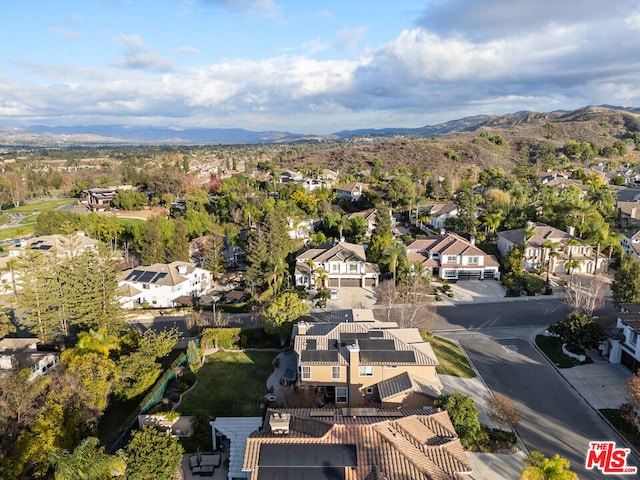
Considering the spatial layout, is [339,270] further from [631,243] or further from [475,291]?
[631,243]

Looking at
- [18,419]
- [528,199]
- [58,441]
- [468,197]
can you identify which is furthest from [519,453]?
[528,199]

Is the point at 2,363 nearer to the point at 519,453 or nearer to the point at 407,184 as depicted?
the point at 519,453

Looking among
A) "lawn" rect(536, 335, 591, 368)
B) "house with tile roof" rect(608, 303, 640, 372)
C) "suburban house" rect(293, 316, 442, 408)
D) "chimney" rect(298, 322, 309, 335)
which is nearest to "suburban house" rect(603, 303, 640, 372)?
"house with tile roof" rect(608, 303, 640, 372)

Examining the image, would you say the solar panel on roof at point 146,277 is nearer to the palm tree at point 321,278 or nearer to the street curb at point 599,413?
the palm tree at point 321,278

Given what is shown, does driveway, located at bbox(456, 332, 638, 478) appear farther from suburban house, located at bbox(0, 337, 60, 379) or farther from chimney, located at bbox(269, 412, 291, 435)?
suburban house, located at bbox(0, 337, 60, 379)

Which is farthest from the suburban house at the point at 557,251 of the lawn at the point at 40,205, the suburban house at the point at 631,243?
the lawn at the point at 40,205

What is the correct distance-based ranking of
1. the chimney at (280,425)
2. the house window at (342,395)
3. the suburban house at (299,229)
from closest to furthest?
1. the chimney at (280,425)
2. the house window at (342,395)
3. the suburban house at (299,229)

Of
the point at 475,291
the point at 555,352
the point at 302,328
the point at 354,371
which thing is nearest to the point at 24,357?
the point at 302,328

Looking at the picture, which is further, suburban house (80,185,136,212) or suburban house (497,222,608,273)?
suburban house (80,185,136,212)
